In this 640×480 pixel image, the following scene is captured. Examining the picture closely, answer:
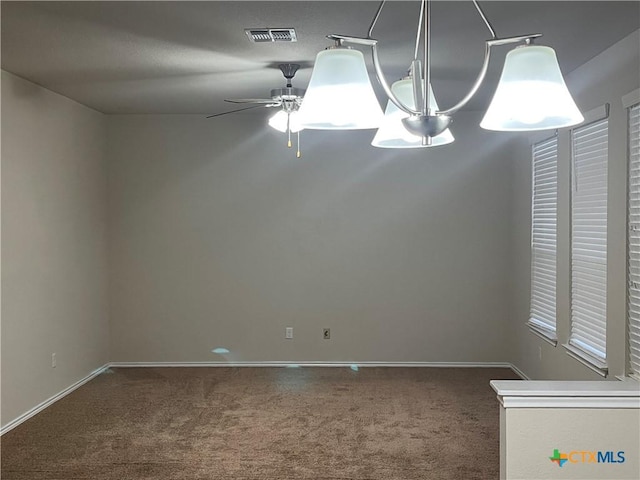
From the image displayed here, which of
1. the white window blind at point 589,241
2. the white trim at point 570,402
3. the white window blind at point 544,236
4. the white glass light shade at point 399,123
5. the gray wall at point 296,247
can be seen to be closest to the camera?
the white glass light shade at point 399,123

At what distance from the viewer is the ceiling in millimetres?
3154

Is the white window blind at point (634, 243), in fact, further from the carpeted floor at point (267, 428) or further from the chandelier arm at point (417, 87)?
the chandelier arm at point (417, 87)

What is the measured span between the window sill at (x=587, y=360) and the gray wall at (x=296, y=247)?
171 centimetres

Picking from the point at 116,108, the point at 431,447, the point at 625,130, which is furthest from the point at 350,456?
the point at 116,108

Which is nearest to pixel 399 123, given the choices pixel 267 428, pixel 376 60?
pixel 376 60

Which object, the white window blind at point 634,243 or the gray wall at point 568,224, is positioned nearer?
the white window blind at point 634,243

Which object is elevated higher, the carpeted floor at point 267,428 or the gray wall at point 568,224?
the gray wall at point 568,224

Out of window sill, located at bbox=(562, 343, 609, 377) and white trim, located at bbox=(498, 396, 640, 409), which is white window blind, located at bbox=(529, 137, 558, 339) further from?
white trim, located at bbox=(498, 396, 640, 409)

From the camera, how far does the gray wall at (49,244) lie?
4.54 meters

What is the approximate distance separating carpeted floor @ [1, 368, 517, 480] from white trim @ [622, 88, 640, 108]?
7.65 feet

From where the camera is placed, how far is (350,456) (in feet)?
12.9

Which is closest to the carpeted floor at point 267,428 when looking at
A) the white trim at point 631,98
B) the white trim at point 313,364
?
the white trim at point 313,364

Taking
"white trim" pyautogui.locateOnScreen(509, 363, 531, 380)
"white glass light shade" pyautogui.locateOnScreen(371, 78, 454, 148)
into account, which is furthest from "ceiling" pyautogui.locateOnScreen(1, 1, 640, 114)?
"white trim" pyautogui.locateOnScreen(509, 363, 531, 380)

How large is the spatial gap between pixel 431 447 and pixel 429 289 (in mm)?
2426
